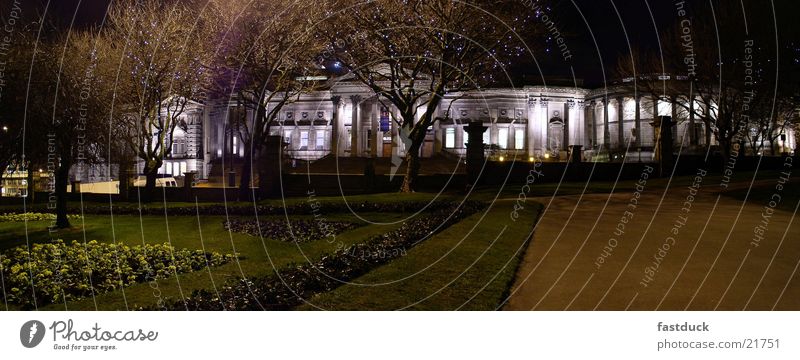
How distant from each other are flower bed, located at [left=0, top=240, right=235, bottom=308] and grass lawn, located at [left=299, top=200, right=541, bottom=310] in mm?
5366

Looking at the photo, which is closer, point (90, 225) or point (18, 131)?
point (18, 131)

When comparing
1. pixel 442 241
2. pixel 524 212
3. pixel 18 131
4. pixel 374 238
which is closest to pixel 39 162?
pixel 18 131

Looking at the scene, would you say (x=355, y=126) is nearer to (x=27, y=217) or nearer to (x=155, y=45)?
(x=155, y=45)

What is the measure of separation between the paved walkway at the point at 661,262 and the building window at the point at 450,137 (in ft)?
234

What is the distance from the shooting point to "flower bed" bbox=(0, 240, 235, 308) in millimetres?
13227

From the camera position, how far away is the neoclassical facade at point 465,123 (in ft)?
284

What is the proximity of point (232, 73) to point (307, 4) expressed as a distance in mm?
8628

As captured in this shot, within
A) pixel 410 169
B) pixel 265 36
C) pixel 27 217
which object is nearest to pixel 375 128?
pixel 410 169

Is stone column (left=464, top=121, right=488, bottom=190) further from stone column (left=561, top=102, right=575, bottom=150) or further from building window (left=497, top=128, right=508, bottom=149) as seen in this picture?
stone column (left=561, top=102, right=575, bottom=150)

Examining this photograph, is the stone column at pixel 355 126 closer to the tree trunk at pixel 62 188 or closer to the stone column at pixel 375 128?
the stone column at pixel 375 128

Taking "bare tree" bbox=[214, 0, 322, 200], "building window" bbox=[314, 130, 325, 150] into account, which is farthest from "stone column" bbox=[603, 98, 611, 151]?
"bare tree" bbox=[214, 0, 322, 200]

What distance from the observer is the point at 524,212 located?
21969mm

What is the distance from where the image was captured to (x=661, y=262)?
43.4ft

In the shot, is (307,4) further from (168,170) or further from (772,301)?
(168,170)
